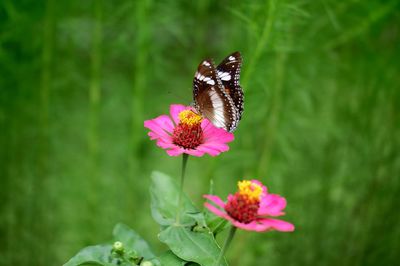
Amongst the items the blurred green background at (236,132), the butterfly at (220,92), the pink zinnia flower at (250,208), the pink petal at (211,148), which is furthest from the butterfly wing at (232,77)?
the blurred green background at (236,132)

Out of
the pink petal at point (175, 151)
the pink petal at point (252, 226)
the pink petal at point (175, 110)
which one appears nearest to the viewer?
the pink petal at point (252, 226)

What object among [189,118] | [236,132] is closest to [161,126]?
[189,118]

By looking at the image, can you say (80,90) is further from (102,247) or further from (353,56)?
(102,247)

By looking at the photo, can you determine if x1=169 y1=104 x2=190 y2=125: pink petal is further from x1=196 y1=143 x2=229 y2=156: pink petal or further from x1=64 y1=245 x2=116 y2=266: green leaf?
x1=64 y1=245 x2=116 y2=266: green leaf

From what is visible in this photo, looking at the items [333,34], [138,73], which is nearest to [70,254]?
[138,73]

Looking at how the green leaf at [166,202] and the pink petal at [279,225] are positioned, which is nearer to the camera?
the pink petal at [279,225]

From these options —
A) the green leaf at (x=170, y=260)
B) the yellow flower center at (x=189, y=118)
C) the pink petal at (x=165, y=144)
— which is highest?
the yellow flower center at (x=189, y=118)

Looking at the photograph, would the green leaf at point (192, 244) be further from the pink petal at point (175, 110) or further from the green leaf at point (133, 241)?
the pink petal at point (175, 110)
